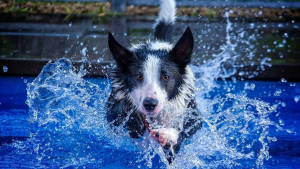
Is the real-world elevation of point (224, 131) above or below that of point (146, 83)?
below

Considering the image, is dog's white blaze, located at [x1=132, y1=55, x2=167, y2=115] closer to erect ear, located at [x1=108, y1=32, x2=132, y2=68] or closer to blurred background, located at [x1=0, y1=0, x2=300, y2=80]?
erect ear, located at [x1=108, y1=32, x2=132, y2=68]

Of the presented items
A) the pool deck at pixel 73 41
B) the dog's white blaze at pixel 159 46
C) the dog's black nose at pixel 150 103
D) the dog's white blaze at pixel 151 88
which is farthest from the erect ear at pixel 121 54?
the pool deck at pixel 73 41

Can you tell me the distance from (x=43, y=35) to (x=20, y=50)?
0.92 m

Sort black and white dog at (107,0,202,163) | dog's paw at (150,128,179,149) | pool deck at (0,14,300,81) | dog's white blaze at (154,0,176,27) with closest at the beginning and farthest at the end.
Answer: black and white dog at (107,0,202,163), dog's paw at (150,128,179,149), dog's white blaze at (154,0,176,27), pool deck at (0,14,300,81)

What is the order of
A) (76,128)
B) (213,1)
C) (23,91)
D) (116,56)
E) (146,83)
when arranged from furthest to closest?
(213,1), (23,91), (76,128), (116,56), (146,83)

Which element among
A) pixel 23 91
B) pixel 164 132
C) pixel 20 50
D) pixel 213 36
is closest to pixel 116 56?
pixel 164 132

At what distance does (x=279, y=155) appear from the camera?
156 inches

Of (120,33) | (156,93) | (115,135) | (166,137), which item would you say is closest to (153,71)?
(156,93)

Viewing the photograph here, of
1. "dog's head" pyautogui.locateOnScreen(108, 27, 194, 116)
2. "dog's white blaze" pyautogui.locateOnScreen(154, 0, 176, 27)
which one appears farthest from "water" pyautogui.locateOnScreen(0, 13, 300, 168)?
"dog's white blaze" pyautogui.locateOnScreen(154, 0, 176, 27)

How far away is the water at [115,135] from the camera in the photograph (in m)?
3.71

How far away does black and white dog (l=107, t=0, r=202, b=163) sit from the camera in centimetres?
348

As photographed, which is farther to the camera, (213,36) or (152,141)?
(213,36)

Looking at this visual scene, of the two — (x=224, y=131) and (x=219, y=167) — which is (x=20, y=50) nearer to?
(x=224, y=131)

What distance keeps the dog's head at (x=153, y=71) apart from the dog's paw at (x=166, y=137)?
177 mm
